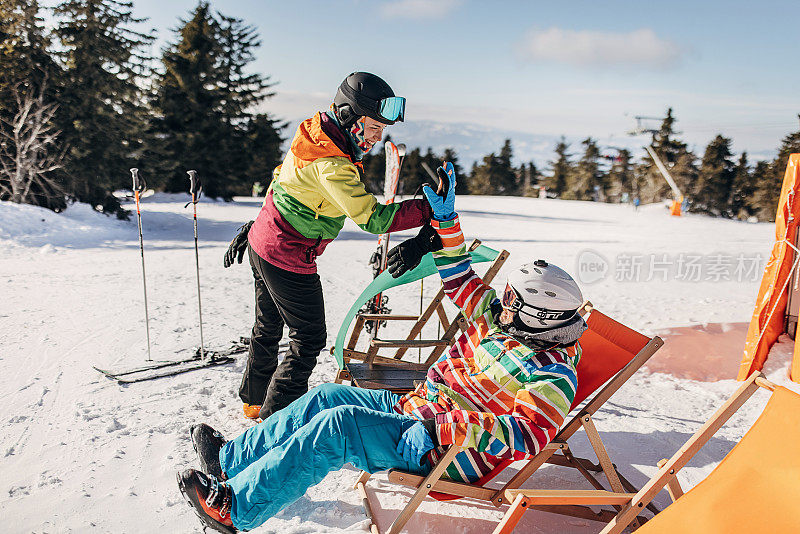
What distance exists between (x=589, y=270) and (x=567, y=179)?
132 ft

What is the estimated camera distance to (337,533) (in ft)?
8.39

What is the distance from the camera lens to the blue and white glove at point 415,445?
2.36 metres

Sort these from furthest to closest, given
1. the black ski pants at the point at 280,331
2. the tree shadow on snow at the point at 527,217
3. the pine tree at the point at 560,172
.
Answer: the pine tree at the point at 560,172
the tree shadow on snow at the point at 527,217
the black ski pants at the point at 280,331

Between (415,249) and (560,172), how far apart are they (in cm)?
4892

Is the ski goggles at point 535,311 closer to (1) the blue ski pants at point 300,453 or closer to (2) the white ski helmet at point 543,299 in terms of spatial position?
(2) the white ski helmet at point 543,299

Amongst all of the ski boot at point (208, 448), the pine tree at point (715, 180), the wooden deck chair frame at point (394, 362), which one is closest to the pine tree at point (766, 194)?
the pine tree at point (715, 180)

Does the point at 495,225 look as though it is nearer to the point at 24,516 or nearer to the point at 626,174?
the point at 24,516

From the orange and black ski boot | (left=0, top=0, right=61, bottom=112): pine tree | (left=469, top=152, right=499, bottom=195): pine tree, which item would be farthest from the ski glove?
(left=469, top=152, right=499, bottom=195): pine tree

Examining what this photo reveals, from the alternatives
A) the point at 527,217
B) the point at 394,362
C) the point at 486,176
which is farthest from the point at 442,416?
the point at 486,176

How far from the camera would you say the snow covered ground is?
275cm

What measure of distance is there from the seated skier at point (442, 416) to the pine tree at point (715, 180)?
38.1m

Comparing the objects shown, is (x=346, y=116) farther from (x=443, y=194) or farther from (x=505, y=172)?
(x=505, y=172)

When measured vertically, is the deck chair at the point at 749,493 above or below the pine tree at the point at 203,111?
below

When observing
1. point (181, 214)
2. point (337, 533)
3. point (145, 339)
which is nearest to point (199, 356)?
point (145, 339)
